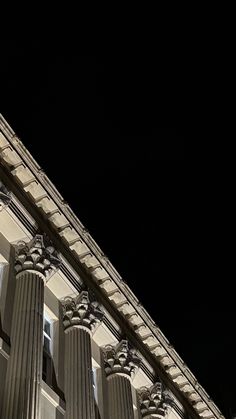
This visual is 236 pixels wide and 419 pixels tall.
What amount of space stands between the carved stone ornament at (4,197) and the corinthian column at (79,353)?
21.7ft

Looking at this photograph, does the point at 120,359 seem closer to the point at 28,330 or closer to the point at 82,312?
the point at 82,312

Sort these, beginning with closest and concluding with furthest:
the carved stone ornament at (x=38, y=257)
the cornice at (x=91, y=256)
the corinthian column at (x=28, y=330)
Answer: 1. the corinthian column at (x=28, y=330)
2. the carved stone ornament at (x=38, y=257)
3. the cornice at (x=91, y=256)

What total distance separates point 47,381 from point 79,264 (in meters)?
8.61

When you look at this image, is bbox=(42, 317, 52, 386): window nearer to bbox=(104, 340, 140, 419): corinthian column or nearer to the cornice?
the cornice

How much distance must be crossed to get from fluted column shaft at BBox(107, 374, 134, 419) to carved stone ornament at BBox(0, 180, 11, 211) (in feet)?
37.1

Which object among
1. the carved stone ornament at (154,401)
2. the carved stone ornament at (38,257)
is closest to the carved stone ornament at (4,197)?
the carved stone ornament at (38,257)

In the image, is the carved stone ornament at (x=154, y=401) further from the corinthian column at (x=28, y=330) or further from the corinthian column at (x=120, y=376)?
the corinthian column at (x=28, y=330)

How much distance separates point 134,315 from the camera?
4409 cm

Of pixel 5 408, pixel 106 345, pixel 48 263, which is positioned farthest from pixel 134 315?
pixel 5 408

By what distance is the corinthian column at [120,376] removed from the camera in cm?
3819

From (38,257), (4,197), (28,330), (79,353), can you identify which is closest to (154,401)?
(79,353)

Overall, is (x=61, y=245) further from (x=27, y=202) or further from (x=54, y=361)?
(x=54, y=361)

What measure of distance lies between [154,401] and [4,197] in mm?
16139

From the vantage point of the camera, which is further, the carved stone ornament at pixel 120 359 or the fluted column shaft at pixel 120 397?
the carved stone ornament at pixel 120 359
